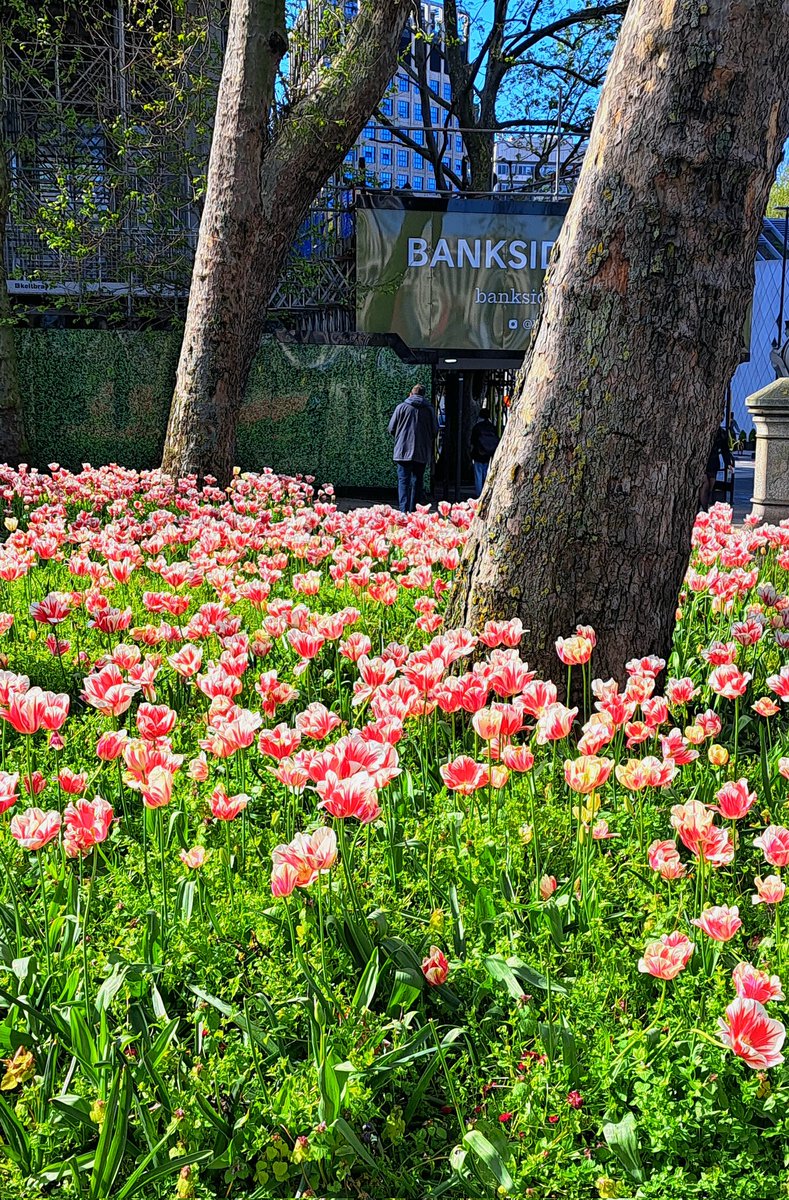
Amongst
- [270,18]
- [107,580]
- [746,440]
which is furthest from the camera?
[746,440]

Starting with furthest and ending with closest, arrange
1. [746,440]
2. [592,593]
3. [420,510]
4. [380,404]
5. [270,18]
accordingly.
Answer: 1. [746,440]
2. [380,404]
3. [270,18]
4. [420,510]
5. [592,593]

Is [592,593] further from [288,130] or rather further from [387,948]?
[288,130]

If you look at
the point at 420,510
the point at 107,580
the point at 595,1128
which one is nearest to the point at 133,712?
the point at 107,580

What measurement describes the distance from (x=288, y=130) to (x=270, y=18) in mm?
966

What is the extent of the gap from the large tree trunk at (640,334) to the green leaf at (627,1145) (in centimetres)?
212

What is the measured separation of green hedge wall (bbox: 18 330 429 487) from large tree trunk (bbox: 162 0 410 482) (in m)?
7.96

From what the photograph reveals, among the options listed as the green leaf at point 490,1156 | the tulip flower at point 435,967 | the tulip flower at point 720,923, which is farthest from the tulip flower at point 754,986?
the tulip flower at point 435,967

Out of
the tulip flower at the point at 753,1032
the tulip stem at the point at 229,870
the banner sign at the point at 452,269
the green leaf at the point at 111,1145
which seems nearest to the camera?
the tulip flower at the point at 753,1032

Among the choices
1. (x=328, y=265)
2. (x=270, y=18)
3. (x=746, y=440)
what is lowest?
(x=746, y=440)

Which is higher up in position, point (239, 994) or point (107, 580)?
point (107, 580)

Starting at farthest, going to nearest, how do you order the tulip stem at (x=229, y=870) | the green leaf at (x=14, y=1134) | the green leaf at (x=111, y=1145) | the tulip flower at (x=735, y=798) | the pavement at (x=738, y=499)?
the pavement at (x=738, y=499) → the tulip stem at (x=229, y=870) → the tulip flower at (x=735, y=798) → the green leaf at (x=14, y=1134) → the green leaf at (x=111, y=1145)

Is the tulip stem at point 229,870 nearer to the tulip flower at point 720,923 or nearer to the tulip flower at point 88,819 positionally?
the tulip flower at point 88,819

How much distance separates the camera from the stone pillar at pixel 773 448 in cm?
1147

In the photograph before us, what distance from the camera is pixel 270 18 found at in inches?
406
